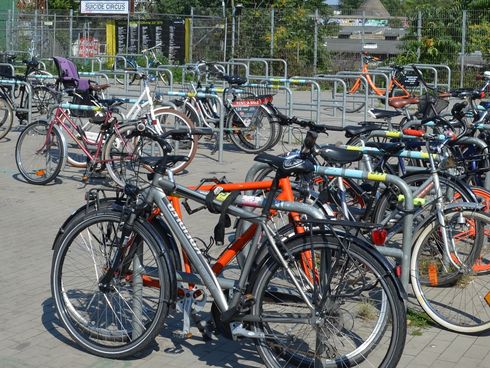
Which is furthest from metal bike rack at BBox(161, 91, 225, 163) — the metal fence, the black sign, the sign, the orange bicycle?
the sign

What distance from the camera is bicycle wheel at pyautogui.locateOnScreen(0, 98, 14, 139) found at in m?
12.4

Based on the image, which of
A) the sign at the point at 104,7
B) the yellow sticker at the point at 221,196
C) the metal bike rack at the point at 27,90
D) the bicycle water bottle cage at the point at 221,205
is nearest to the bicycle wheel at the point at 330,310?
the bicycle water bottle cage at the point at 221,205

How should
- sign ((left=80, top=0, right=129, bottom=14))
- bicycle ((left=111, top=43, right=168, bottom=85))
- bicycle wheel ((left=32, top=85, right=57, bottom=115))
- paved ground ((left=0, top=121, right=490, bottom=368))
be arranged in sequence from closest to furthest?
paved ground ((left=0, top=121, right=490, bottom=368)) < bicycle ((left=111, top=43, right=168, bottom=85)) < bicycle wheel ((left=32, top=85, right=57, bottom=115)) < sign ((left=80, top=0, right=129, bottom=14))

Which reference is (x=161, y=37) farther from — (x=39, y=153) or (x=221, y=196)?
(x=221, y=196)

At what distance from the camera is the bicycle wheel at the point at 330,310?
13.5ft

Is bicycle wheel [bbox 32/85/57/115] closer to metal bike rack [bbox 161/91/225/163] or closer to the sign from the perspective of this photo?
metal bike rack [bbox 161/91/225/163]

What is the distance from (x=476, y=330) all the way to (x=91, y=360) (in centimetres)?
224

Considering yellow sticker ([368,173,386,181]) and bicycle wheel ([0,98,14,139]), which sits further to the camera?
bicycle wheel ([0,98,14,139])

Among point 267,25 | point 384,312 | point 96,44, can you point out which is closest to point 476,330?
point 384,312

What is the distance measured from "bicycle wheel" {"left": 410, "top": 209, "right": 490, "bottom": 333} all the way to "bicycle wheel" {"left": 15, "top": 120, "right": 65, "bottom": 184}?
520 cm

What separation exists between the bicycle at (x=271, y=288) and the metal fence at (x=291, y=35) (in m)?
18.8

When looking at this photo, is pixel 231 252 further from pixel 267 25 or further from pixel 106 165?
pixel 267 25

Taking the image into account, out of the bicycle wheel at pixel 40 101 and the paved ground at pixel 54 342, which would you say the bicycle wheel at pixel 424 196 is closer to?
the paved ground at pixel 54 342

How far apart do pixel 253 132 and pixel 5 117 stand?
356cm
